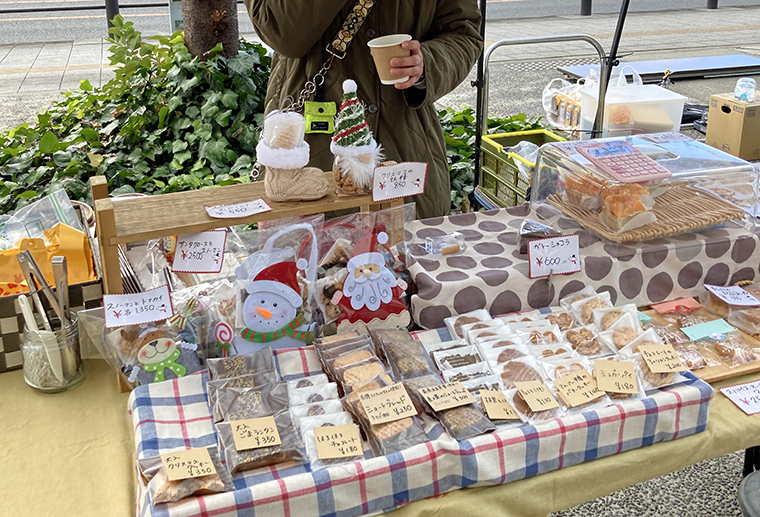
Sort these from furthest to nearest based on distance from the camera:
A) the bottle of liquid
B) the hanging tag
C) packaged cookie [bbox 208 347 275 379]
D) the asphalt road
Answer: the asphalt road < the bottle of liquid < the hanging tag < packaged cookie [bbox 208 347 275 379]

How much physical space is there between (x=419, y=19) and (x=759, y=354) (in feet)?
4.12

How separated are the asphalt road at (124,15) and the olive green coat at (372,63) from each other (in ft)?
28.8

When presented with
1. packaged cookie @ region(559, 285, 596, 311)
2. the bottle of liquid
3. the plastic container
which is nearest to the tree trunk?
the plastic container

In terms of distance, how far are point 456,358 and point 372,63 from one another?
3.04 ft

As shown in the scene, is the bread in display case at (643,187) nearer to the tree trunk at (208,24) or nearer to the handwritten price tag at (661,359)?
the handwritten price tag at (661,359)

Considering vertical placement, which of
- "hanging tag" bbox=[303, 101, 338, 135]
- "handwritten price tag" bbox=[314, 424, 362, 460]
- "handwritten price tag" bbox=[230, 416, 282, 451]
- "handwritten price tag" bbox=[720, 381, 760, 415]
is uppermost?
"hanging tag" bbox=[303, 101, 338, 135]

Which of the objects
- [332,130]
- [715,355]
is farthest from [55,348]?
[715,355]

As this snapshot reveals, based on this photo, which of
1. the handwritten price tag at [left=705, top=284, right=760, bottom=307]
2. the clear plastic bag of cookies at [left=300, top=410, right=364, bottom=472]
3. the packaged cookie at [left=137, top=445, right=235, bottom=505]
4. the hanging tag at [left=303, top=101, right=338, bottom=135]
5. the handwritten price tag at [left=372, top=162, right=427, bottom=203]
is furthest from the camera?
the hanging tag at [left=303, top=101, right=338, bottom=135]

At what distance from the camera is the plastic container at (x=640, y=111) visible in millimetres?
3012

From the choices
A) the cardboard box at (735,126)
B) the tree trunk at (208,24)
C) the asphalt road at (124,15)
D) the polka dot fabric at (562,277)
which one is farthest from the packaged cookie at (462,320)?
the asphalt road at (124,15)

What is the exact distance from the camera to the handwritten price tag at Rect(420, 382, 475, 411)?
1.30 meters

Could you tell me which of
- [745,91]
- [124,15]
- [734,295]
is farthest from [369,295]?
[124,15]

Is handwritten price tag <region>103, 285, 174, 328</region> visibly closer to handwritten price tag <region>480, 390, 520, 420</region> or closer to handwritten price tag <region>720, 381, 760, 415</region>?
handwritten price tag <region>480, 390, 520, 420</region>

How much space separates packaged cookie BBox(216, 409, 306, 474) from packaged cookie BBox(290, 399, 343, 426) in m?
0.05
